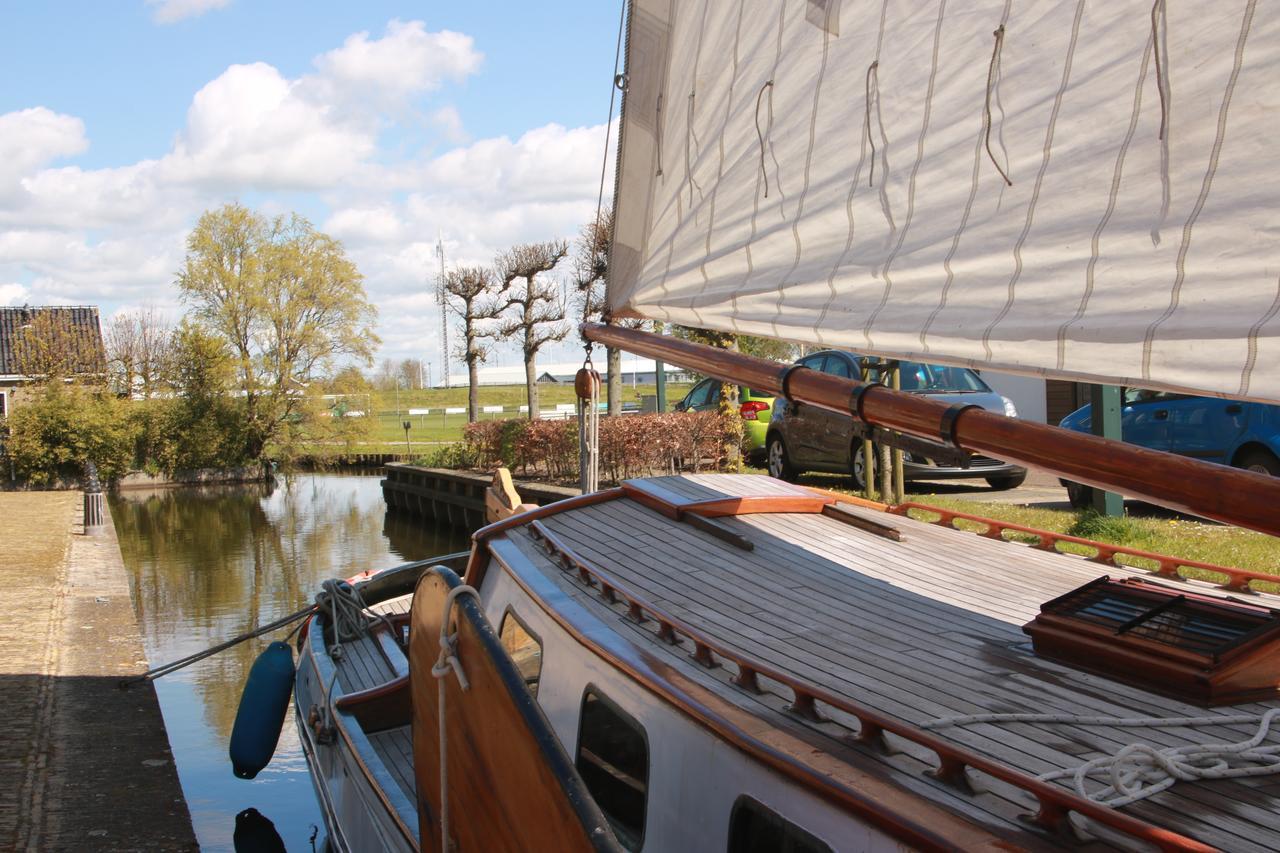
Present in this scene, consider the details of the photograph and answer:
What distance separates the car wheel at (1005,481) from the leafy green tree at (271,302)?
2707 cm

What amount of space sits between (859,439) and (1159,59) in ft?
33.0

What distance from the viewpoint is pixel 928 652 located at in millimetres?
3268

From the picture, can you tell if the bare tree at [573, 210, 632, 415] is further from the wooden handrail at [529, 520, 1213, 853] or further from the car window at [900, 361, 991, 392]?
the wooden handrail at [529, 520, 1213, 853]

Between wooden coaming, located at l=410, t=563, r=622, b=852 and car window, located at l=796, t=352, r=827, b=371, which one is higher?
car window, located at l=796, t=352, r=827, b=371

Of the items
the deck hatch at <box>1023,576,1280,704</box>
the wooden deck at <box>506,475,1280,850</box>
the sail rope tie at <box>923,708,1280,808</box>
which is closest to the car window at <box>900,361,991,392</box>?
the wooden deck at <box>506,475,1280,850</box>

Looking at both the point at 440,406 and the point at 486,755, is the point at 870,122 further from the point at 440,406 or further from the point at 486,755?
the point at 440,406

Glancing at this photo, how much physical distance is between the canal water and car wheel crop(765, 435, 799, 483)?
637 cm

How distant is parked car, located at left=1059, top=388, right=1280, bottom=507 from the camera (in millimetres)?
8812

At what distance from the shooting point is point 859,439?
12.3 metres

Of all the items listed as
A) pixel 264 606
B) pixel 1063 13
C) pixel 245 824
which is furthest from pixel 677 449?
pixel 1063 13

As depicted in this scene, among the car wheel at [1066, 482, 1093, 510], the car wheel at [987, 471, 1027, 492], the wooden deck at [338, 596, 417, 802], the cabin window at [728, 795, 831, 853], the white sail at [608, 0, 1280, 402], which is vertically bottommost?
the wooden deck at [338, 596, 417, 802]

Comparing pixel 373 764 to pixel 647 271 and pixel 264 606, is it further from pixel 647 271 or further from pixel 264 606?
pixel 264 606

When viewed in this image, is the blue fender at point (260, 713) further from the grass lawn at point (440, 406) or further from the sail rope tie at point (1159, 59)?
the grass lawn at point (440, 406)

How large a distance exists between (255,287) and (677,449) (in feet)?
81.8
